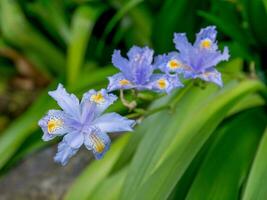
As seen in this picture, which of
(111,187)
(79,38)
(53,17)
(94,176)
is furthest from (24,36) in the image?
(111,187)

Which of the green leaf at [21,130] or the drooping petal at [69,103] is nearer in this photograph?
the drooping petal at [69,103]

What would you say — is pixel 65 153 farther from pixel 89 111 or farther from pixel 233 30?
pixel 233 30

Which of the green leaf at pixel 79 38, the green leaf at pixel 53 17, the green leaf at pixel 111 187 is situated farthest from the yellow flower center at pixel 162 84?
the green leaf at pixel 53 17

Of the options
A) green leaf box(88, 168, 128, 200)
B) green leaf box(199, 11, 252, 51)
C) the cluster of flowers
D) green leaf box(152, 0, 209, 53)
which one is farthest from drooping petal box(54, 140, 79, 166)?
green leaf box(152, 0, 209, 53)

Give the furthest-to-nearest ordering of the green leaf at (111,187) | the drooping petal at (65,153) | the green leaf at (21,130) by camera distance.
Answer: the green leaf at (21,130)
the green leaf at (111,187)
the drooping petal at (65,153)

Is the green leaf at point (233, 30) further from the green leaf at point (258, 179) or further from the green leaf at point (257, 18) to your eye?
the green leaf at point (258, 179)

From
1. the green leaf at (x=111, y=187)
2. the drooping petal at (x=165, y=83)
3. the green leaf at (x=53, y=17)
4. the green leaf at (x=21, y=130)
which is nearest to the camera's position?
the drooping petal at (x=165, y=83)

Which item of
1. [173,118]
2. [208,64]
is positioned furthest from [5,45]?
[208,64]
